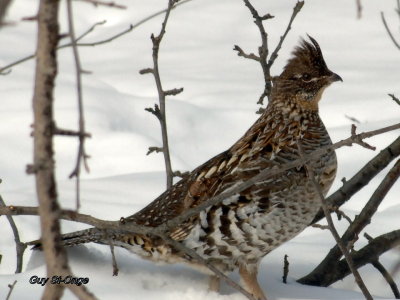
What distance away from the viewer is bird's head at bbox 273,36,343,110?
14.7 ft

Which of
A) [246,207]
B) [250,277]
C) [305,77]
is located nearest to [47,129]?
[246,207]

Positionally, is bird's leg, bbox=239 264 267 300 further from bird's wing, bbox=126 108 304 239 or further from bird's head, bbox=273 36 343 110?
bird's head, bbox=273 36 343 110

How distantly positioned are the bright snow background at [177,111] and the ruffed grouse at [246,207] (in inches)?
4.8

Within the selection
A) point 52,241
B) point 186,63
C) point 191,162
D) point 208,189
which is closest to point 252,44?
point 186,63

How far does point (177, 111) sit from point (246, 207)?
13.4ft

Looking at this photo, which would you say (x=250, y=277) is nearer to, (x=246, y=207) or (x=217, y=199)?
(x=246, y=207)

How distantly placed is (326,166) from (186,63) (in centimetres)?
552

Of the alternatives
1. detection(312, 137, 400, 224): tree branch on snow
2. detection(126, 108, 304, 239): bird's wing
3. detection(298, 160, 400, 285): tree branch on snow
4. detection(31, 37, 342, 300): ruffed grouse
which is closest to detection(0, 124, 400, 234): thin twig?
detection(31, 37, 342, 300): ruffed grouse

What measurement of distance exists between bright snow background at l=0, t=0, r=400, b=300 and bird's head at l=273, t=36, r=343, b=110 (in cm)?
84

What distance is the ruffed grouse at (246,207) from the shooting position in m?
3.85

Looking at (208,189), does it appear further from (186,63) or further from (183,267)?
(186,63)

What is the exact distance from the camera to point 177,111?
7.86 metres

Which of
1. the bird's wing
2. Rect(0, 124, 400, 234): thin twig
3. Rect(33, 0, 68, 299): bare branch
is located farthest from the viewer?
the bird's wing

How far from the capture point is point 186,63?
376 inches
